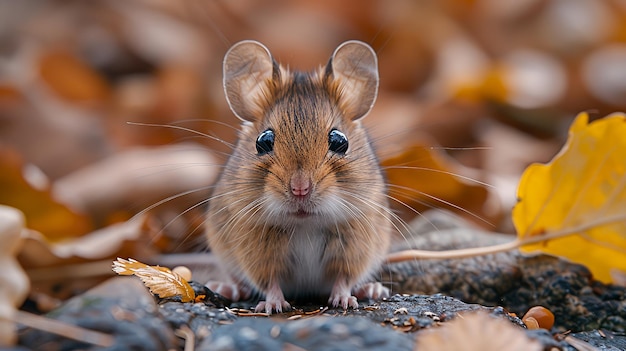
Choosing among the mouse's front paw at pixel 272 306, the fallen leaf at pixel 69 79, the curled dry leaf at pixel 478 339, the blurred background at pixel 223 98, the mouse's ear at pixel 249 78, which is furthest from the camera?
the fallen leaf at pixel 69 79

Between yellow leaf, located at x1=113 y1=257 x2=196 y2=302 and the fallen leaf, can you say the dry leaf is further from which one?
the fallen leaf

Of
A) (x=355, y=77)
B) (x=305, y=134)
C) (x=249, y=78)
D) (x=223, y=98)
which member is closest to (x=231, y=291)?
(x=305, y=134)

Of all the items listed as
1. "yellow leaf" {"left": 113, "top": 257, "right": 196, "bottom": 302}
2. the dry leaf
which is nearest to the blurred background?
the dry leaf

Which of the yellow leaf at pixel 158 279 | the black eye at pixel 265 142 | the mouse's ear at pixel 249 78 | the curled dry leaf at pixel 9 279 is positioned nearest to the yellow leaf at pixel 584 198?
the black eye at pixel 265 142

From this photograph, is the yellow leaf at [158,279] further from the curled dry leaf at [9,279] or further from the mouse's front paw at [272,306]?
the curled dry leaf at [9,279]

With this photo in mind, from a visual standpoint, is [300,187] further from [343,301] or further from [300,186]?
[343,301]

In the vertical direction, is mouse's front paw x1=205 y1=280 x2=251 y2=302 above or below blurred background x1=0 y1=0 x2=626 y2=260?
below
